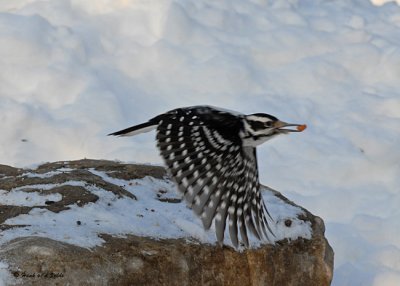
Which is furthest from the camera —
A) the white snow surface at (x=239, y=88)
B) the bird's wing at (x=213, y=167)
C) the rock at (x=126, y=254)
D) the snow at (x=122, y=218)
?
the white snow surface at (x=239, y=88)

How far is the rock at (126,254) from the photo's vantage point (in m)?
4.10

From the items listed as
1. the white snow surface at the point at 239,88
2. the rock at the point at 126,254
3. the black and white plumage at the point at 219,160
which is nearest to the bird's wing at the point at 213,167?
the black and white plumage at the point at 219,160

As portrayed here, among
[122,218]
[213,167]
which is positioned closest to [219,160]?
[213,167]

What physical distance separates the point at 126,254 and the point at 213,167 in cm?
61

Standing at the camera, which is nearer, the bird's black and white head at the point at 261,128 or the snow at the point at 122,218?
the snow at the point at 122,218

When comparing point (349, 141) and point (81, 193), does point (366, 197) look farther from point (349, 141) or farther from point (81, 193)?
point (81, 193)

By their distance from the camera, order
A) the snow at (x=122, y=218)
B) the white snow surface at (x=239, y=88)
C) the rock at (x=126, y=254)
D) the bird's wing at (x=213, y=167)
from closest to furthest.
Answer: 1. the rock at (x=126, y=254)
2. the snow at (x=122, y=218)
3. the bird's wing at (x=213, y=167)
4. the white snow surface at (x=239, y=88)

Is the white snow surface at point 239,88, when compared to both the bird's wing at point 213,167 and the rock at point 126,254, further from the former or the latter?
the bird's wing at point 213,167

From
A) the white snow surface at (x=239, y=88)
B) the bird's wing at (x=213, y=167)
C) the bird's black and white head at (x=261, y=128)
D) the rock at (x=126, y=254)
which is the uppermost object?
the bird's black and white head at (x=261, y=128)

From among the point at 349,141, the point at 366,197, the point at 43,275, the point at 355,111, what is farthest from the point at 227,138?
the point at 355,111

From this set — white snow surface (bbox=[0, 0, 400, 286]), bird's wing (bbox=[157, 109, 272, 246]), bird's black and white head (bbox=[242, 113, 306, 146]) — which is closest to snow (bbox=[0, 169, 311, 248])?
bird's wing (bbox=[157, 109, 272, 246])

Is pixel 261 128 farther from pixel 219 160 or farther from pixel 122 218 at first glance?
pixel 122 218

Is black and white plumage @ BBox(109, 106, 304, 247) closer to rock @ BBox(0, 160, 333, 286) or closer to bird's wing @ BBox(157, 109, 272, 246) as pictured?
bird's wing @ BBox(157, 109, 272, 246)

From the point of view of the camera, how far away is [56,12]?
29.2ft
